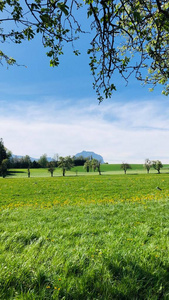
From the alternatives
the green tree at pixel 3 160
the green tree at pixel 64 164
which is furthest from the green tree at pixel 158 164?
the green tree at pixel 3 160

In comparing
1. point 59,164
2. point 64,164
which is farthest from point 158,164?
point 59,164

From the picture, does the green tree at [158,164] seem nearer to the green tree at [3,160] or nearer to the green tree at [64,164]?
the green tree at [64,164]

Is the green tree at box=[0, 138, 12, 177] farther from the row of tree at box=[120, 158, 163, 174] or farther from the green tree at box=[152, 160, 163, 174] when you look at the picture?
the green tree at box=[152, 160, 163, 174]

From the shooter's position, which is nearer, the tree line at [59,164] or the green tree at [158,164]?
the tree line at [59,164]

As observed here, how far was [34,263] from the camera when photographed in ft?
11.7

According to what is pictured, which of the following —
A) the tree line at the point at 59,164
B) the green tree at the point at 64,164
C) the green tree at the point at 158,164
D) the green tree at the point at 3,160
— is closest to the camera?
the green tree at the point at 3,160

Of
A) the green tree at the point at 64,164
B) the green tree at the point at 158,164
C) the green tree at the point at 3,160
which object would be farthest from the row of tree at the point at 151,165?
the green tree at the point at 3,160

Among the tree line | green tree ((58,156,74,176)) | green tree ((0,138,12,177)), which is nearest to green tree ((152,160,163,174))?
the tree line

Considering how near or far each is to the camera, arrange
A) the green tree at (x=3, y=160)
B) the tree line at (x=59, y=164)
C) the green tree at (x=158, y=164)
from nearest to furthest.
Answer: the green tree at (x=3, y=160)
the tree line at (x=59, y=164)
the green tree at (x=158, y=164)

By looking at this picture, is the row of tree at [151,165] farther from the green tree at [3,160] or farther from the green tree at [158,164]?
the green tree at [3,160]

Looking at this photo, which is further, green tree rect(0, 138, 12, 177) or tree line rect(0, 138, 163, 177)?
tree line rect(0, 138, 163, 177)

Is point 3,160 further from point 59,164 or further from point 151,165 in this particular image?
point 151,165

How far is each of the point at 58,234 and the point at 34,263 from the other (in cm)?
230

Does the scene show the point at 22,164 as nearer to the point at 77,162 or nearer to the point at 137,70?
the point at 77,162
